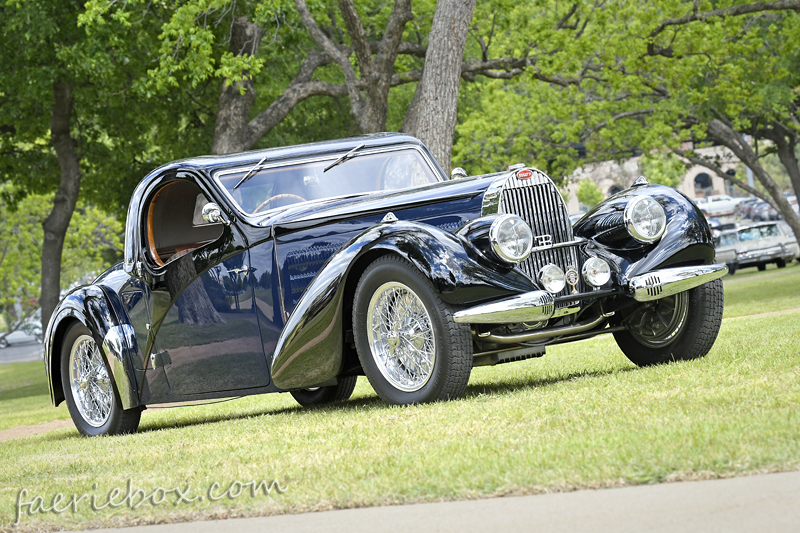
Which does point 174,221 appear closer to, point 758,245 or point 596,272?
point 596,272

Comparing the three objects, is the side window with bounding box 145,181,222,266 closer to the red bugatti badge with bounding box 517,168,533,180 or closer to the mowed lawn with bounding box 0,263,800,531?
the mowed lawn with bounding box 0,263,800,531

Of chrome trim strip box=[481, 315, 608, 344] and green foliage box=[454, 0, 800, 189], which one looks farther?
green foliage box=[454, 0, 800, 189]

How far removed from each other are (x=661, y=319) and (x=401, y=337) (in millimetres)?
2102

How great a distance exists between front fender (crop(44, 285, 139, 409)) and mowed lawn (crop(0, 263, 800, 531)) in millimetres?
460

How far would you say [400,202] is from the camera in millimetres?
6527

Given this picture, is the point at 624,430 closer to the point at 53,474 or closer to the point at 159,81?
the point at 53,474

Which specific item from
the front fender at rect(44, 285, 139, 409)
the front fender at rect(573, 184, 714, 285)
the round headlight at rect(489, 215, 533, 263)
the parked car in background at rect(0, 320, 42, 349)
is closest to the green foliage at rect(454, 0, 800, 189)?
the front fender at rect(573, 184, 714, 285)

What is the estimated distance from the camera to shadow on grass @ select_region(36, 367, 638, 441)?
260 inches

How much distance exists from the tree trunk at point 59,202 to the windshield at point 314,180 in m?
14.4

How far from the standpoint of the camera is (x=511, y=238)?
5.89 meters

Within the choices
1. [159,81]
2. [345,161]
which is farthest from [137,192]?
[159,81]

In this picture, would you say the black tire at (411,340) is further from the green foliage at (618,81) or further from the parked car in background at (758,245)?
the parked car in background at (758,245)

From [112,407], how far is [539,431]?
4.42m

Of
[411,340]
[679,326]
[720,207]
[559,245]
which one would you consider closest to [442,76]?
[679,326]
